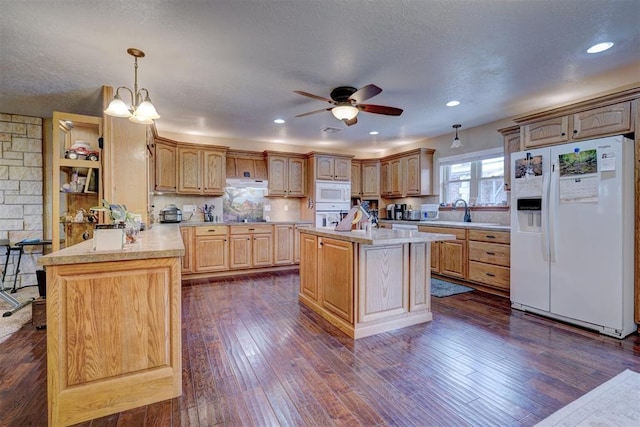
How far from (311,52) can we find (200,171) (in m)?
3.43

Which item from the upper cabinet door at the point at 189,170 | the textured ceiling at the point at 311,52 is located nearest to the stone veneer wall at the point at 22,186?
the textured ceiling at the point at 311,52

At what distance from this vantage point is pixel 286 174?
5883 millimetres

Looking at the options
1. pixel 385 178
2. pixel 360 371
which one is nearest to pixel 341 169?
pixel 385 178

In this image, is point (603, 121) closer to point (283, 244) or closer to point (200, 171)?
point (283, 244)

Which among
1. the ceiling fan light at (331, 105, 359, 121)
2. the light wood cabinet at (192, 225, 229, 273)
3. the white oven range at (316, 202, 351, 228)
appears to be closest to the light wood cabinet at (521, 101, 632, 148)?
the ceiling fan light at (331, 105, 359, 121)

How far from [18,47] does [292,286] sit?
376 centimetres

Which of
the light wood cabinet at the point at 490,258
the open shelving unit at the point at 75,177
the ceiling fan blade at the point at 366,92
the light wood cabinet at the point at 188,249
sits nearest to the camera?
the ceiling fan blade at the point at 366,92

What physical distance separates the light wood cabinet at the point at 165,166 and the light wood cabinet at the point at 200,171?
0.09 m

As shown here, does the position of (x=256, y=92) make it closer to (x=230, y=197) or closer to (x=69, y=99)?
(x=69, y=99)

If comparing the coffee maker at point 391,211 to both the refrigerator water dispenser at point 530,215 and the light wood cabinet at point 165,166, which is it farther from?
the light wood cabinet at point 165,166

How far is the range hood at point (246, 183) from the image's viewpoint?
5535 mm

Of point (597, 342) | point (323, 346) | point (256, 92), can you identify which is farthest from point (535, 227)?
point (256, 92)

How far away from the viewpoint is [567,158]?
9.61ft

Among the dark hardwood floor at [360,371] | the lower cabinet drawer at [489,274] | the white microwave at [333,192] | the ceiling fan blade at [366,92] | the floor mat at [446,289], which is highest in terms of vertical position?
the ceiling fan blade at [366,92]
